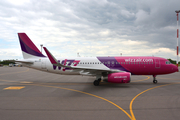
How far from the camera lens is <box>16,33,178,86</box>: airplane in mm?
15133

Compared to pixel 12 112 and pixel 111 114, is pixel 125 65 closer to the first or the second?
pixel 111 114

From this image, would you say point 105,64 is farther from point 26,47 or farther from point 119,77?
point 26,47

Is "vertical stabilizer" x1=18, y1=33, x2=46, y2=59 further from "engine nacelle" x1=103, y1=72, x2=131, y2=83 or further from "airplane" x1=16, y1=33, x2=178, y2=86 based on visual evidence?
"engine nacelle" x1=103, y1=72, x2=131, y2=83

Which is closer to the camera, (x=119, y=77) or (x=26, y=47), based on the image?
(x=119, y=77)

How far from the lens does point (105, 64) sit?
16.7 metres

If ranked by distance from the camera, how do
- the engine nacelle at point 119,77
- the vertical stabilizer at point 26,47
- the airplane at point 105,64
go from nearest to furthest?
the engine nacelle at point 119,77 < the airplane at point 105,64 < the vertical stabilizer at point 26,47

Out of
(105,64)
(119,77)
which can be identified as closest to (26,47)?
(105,64)

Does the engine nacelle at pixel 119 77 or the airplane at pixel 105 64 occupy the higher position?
the airplane at pixel 105 64

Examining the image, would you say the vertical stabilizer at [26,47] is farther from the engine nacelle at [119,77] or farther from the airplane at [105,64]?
the engine nacelle at [119,77]

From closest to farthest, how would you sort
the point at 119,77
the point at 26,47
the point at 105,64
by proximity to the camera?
1. the point at 119,77
2. the point at 105,64
3. the point at 26,47

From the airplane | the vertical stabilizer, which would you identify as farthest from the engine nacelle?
the vertical stabilizer

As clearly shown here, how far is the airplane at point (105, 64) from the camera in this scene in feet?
49.6

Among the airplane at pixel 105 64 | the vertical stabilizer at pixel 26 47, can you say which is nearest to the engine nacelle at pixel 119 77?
the airplane at pixel 105 64

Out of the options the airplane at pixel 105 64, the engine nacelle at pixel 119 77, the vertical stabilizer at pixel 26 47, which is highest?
the vertical stabilizer at pixel 26 47
